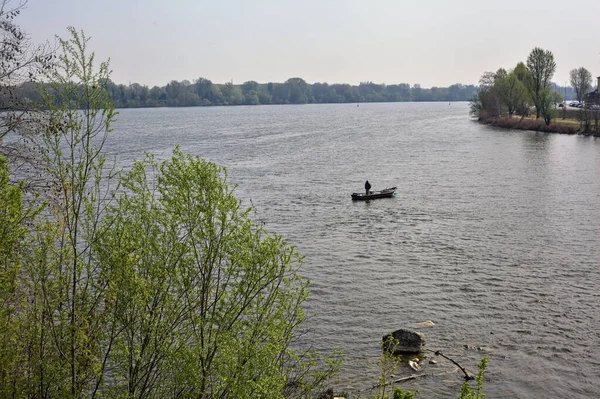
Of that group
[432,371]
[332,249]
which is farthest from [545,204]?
[432,371]

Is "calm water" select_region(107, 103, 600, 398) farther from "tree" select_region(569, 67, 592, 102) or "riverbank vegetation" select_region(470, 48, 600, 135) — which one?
"tree" select_region(569, 67, 592, 102)

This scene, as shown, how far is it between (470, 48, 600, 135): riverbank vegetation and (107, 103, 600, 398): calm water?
27.6 metres

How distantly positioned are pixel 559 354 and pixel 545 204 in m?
25.6

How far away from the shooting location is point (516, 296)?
90.1ft

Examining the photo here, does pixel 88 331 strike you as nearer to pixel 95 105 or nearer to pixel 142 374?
pixel 142 374

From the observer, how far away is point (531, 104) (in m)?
117

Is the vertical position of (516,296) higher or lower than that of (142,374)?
lower

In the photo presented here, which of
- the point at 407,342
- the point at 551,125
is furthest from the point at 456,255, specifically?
the point at 551,125

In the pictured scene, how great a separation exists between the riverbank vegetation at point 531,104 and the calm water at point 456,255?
90.6 ft

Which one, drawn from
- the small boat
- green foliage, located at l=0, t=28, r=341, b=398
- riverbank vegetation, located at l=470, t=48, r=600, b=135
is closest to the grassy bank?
riverbank vegetation, located at l=470, t=48, r=600, b=135

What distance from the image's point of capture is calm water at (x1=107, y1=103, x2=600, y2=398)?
71.8ft

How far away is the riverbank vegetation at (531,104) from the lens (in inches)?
3819

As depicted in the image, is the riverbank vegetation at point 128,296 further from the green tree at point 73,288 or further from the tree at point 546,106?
the tree at point 546,106

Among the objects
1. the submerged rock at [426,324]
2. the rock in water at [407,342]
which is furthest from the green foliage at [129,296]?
the submerged rock at [426,324]
